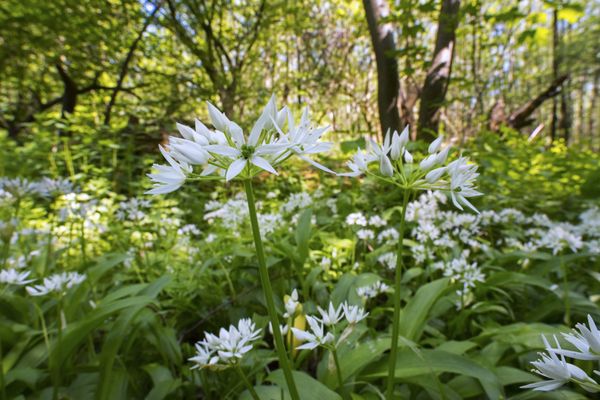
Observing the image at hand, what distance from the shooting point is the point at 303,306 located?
1805 mm

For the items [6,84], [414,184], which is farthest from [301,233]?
[6,84]

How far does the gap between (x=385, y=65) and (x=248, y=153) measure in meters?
3.92

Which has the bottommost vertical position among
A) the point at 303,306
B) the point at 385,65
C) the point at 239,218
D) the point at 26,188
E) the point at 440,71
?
the point at 303,306

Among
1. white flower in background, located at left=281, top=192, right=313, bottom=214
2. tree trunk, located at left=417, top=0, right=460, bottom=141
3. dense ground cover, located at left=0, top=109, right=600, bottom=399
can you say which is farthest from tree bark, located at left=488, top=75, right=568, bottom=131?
white flower in background, located at left=281, top=192, right=313, bottom=214

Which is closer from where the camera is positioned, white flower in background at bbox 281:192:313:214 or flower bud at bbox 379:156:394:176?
flower bud at bbox 379:156:394:176

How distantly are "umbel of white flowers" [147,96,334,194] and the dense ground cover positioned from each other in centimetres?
41

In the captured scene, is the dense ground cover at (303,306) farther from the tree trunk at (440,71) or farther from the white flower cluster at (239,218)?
the tree trunk at (440,71)

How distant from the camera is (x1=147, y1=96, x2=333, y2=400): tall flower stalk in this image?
70 centimetres

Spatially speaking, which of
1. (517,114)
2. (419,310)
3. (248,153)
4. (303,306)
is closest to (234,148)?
(248,153)

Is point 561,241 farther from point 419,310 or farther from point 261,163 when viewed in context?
point 261,163

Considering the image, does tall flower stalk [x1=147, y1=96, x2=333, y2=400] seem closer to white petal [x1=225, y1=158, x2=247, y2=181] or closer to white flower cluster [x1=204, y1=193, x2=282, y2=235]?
white petal [x1=225, y1=158, x2=247, y2=181]

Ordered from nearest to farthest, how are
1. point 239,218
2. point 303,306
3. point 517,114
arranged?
point 303,306 < point 239,218 < point 517,114

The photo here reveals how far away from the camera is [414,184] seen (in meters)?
0.85

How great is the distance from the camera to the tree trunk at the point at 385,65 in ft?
13.6
